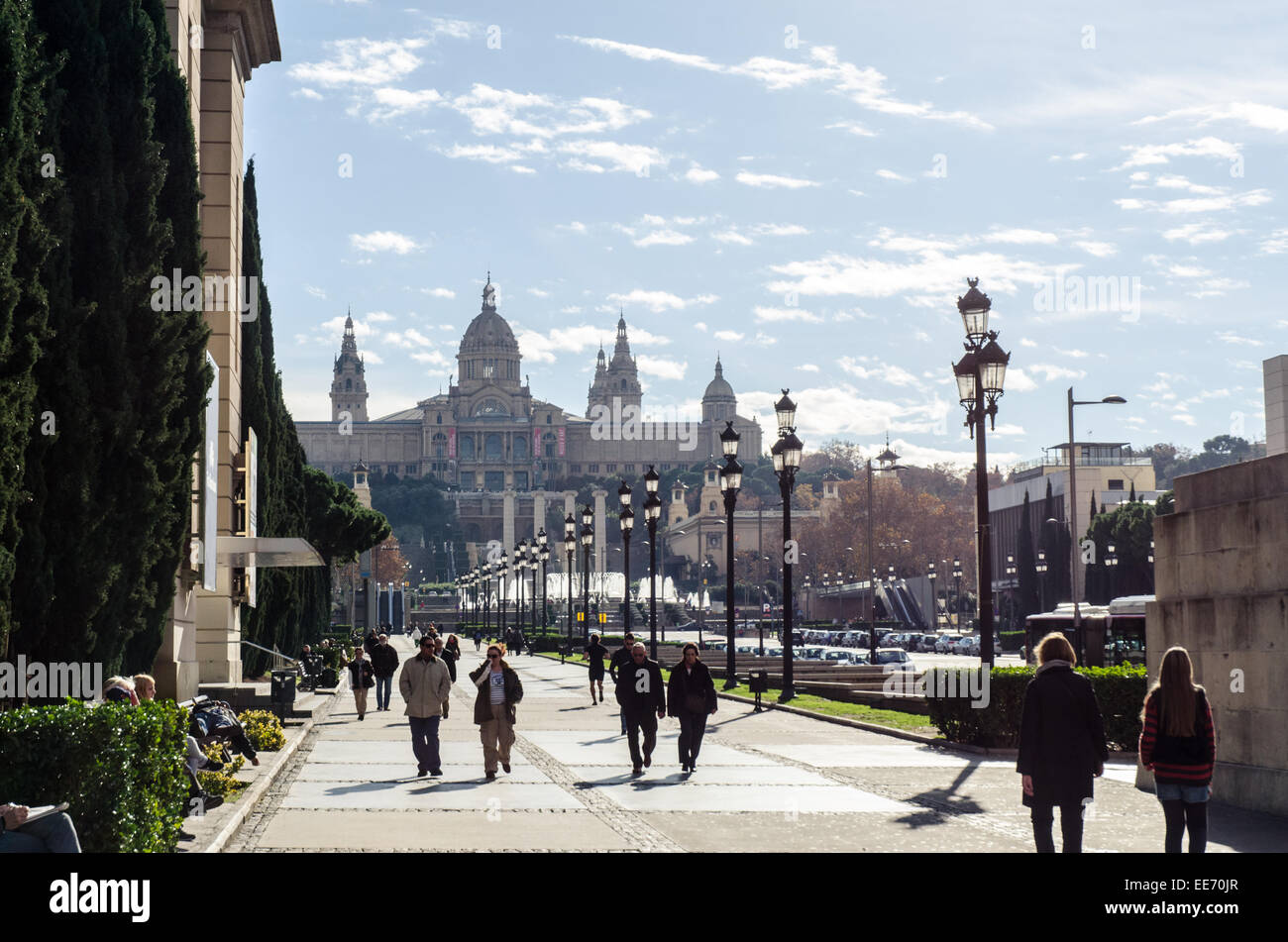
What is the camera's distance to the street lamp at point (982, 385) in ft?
66.4

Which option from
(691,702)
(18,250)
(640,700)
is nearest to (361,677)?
(640,700)

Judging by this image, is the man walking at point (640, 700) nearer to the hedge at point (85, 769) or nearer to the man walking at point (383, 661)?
the hedge at point (85, 769)

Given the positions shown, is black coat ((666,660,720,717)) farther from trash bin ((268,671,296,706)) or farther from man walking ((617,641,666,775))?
trash bin ((268,671,296,706))

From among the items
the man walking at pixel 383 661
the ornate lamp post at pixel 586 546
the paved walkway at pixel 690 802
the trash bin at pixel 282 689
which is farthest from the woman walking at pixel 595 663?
the ornate lamp post at pixel 586 546

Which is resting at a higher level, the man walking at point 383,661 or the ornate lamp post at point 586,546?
the ornate lamp post at point 586,546

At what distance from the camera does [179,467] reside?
1883 cm

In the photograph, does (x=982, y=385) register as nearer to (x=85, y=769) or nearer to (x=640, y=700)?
(x=640, y=700)

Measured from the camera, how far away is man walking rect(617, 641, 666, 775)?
19.3 metres

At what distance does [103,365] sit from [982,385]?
1066 cm

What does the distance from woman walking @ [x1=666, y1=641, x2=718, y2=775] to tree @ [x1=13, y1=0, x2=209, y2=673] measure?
6.30 metres

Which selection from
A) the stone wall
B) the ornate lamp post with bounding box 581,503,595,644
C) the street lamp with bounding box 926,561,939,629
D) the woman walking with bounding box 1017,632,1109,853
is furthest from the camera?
the street lamp with bounding box 926,561,939,629

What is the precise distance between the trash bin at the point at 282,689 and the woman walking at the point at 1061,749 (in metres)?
17.8

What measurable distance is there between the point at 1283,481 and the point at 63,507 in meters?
11.8

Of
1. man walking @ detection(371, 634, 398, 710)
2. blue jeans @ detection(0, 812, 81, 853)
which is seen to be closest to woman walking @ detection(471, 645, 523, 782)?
blue jeans @ detection(0, 812, 81, 853)
